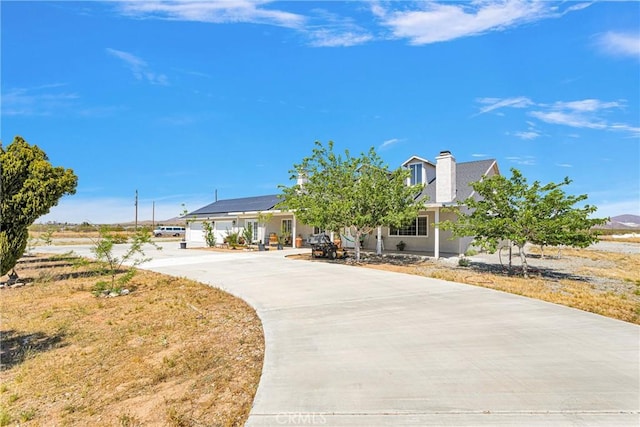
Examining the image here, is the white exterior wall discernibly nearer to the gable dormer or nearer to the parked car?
the gable dormer

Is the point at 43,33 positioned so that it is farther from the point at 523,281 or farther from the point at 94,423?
the point at 523,281

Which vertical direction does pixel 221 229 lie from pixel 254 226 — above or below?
below

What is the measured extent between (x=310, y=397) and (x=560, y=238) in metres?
10.8

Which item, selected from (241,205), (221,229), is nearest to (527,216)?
(241,205)

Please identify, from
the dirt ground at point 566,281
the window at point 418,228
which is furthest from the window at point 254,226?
the window at point 418,228

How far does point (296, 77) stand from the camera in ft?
50.0

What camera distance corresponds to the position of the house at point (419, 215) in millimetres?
17406

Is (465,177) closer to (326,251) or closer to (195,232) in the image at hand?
(326,251)

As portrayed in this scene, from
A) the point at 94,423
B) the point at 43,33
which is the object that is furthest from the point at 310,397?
the point at 43,33

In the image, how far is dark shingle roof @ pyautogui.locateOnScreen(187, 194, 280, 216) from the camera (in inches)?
1034

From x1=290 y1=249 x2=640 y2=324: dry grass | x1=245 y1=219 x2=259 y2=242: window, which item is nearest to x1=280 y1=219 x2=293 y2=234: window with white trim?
x1=245 y1=219 x2=259 y2=242: window

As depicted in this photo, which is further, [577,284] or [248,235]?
[248,235]

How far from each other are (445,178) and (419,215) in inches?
111

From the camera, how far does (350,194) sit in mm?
14383
